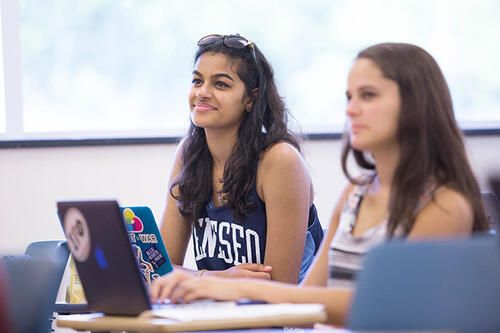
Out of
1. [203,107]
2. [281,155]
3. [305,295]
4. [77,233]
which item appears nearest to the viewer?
[305,295]

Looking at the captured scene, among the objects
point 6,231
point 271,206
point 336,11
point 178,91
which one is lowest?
point 6,231

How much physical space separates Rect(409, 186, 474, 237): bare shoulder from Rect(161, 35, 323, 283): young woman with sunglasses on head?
0.85 metres

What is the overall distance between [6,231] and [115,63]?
104 cm

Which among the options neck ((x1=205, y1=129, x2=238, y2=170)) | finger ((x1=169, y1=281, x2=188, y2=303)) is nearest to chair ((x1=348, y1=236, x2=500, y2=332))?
finger ((x1=169, y1=281, x2=188, y2=303))

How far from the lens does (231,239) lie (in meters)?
2.43

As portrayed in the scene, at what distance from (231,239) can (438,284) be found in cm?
131

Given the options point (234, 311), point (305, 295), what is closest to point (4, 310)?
point (234, 311)

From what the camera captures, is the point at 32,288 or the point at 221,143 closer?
the point at 32,288

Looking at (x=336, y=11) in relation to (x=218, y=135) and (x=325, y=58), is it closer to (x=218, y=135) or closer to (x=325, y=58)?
(x=325, y=58)

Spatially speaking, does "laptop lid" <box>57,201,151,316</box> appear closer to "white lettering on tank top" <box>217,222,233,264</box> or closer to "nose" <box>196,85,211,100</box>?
"white lettering on tank top" <box>217,222,233,264</box>

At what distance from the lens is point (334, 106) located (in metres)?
3.88

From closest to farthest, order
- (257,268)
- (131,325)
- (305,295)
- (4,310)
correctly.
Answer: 1. (4,310)
2. (131,325)
3. (305,295)
4. (257,268)

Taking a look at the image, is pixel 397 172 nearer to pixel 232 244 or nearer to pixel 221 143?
pixel 232 244

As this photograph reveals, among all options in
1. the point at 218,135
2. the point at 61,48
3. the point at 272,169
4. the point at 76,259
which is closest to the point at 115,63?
the point at 61,48
